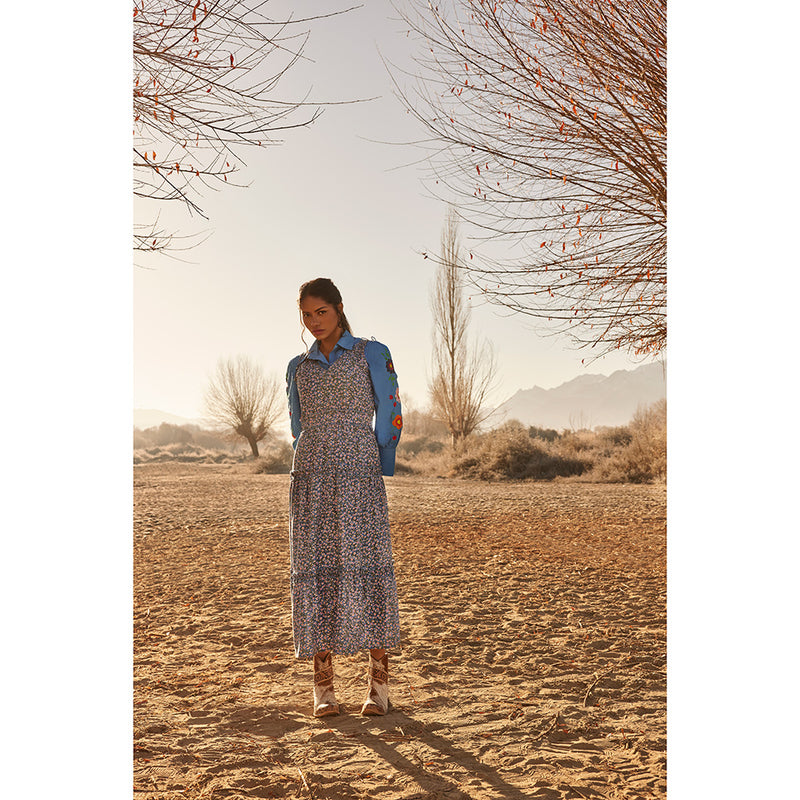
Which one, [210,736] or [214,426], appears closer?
[210,736]

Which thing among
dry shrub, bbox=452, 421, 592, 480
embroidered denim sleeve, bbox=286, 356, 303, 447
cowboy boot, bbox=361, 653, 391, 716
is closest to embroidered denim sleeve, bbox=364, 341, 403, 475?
embroidered denim sleeve, bbox=286, 356, 303, 447

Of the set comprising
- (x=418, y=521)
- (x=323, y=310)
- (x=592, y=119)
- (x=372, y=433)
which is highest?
(x=592, y=119)

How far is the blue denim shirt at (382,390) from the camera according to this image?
2.61 meters

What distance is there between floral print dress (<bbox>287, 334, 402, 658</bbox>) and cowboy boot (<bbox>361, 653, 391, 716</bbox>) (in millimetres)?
104

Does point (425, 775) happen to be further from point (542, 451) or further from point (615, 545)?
point (542, 451)

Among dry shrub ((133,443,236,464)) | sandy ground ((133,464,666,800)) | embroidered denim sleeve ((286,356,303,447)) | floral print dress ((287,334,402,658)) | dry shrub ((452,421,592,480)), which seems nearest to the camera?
sandy ground ((133,464,666,800))

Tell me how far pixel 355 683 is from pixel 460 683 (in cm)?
47

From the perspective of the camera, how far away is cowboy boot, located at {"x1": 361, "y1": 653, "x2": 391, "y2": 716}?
8.61ft

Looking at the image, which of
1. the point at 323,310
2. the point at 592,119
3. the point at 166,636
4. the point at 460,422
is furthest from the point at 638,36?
the point at 460,422

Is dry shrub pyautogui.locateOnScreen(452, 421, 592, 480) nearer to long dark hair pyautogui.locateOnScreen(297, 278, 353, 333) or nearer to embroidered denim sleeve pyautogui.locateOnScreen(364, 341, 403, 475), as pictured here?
embroidered denim sleeve pyautogui.locateOnScreen(364, 341, 403, 475)

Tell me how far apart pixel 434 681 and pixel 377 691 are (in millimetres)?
487

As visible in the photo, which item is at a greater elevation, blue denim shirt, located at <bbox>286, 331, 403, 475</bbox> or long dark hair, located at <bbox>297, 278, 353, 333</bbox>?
long dark hair, located at <bbox>297, 278, 353, 333</bbox>

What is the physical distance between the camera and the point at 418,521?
883 cm

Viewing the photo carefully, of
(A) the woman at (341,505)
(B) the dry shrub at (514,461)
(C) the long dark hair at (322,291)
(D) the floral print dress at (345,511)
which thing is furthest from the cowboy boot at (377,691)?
(B) the dry shrub at (514,461)
